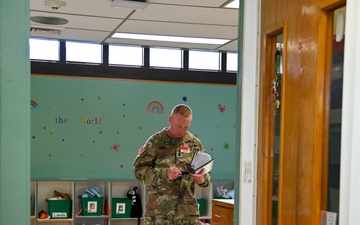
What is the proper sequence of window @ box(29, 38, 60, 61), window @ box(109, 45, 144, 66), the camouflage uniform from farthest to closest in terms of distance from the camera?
window @ box(109, 45, 144, 66), window @ box(29, 38, 60, 61), the camouflage uniform

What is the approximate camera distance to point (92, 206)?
755cm

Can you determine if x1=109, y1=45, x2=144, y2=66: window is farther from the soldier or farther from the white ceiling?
the soldier

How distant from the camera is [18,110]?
219 centimetres

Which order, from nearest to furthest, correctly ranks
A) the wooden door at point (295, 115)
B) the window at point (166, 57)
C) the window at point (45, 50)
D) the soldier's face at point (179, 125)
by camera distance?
the wooden door at point (295, 115) → the soldier's face at point (179, 125) → the window at point (45, 50) → the window at point (166, 57)

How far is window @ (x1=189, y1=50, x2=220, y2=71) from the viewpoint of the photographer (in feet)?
27.7

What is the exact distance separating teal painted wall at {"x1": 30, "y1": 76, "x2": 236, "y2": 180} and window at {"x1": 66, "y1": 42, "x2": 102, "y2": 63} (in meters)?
0.40

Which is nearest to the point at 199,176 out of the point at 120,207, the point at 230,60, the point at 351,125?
the point at 351,125

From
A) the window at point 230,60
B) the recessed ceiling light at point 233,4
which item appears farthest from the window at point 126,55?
the recessed ceiling light at point 233,4

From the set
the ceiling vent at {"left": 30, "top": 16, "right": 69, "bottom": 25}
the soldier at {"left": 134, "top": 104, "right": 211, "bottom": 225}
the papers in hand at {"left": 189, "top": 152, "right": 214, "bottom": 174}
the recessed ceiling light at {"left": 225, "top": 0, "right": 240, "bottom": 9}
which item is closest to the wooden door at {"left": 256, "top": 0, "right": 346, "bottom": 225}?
A: the papers in hand at {"left": 189, "top": 152, "right": 214, "bottom": 174}

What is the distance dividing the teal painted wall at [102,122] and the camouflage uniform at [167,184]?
10.9 feet

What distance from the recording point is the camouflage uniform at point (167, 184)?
445cm

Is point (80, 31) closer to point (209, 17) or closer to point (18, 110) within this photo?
point (209, 17)

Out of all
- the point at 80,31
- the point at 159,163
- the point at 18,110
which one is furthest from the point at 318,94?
the point at 80,31

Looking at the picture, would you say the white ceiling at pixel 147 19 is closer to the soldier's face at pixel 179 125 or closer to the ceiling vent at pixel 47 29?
the ceiling vent at pixel 47 29
